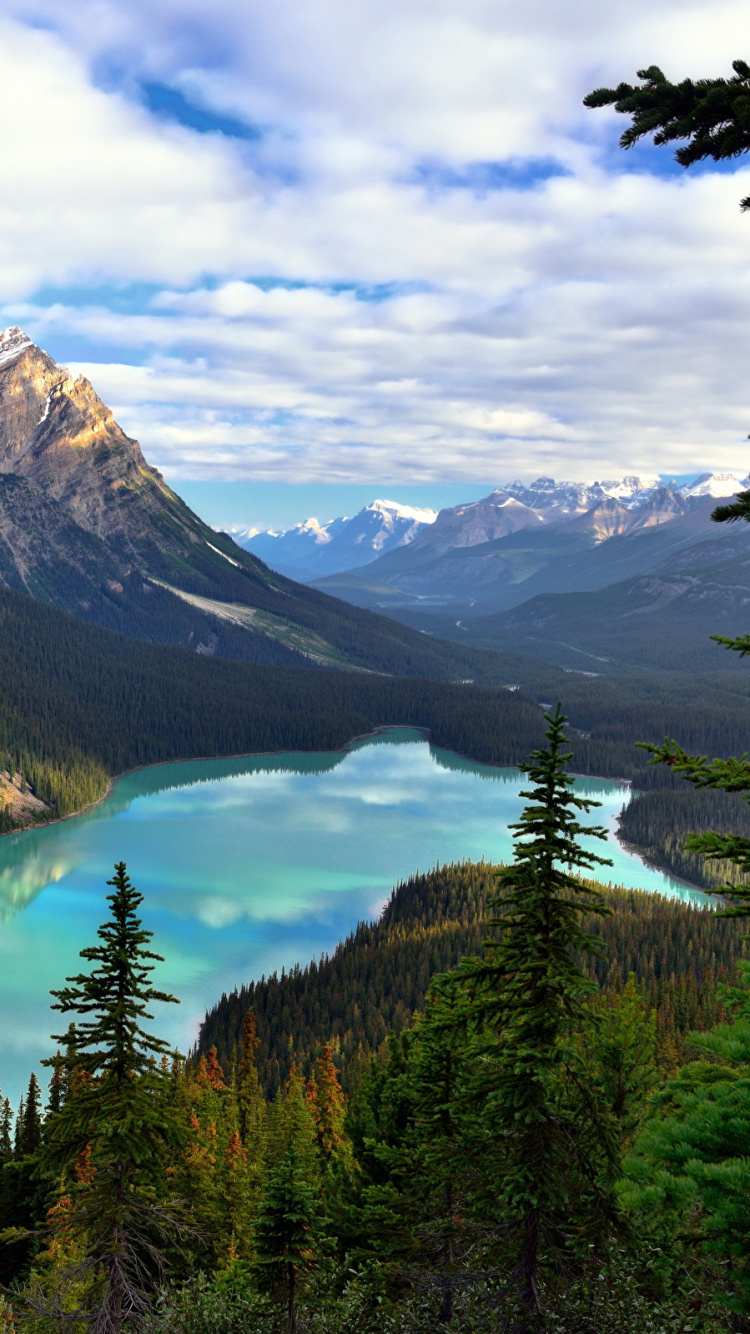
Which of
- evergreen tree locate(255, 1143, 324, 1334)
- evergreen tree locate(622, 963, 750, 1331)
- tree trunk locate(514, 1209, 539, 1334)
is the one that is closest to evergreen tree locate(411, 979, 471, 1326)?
tree trunk locate(514, 1209, 539, 1334)

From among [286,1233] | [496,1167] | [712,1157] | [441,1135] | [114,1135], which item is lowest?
[286,1233]

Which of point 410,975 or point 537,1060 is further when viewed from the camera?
point 410,975

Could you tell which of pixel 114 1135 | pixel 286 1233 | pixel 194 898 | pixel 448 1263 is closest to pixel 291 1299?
pixel 286 1233

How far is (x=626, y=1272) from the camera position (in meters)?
21.1

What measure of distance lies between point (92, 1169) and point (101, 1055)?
35.1 m

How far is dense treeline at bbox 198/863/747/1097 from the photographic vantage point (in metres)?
90.2

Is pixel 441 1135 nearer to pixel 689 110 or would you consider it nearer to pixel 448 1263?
pixel 448 1263

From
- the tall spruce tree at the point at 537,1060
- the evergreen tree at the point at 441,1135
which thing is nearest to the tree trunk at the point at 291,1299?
the evergreen tree at the point at 441,1135

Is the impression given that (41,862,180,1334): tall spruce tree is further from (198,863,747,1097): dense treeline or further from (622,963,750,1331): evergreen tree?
(198,863,747,1097): dense treeline

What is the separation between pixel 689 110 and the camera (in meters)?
13.5

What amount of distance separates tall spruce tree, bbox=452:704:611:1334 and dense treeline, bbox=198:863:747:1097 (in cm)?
5261

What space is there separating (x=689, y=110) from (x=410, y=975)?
353 ft

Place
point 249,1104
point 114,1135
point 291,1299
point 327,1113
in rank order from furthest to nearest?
point 249,1104 → point 327,1113 → point 291,1299 → point 114,1135

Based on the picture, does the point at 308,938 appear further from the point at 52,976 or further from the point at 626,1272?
the point at 626,1272
